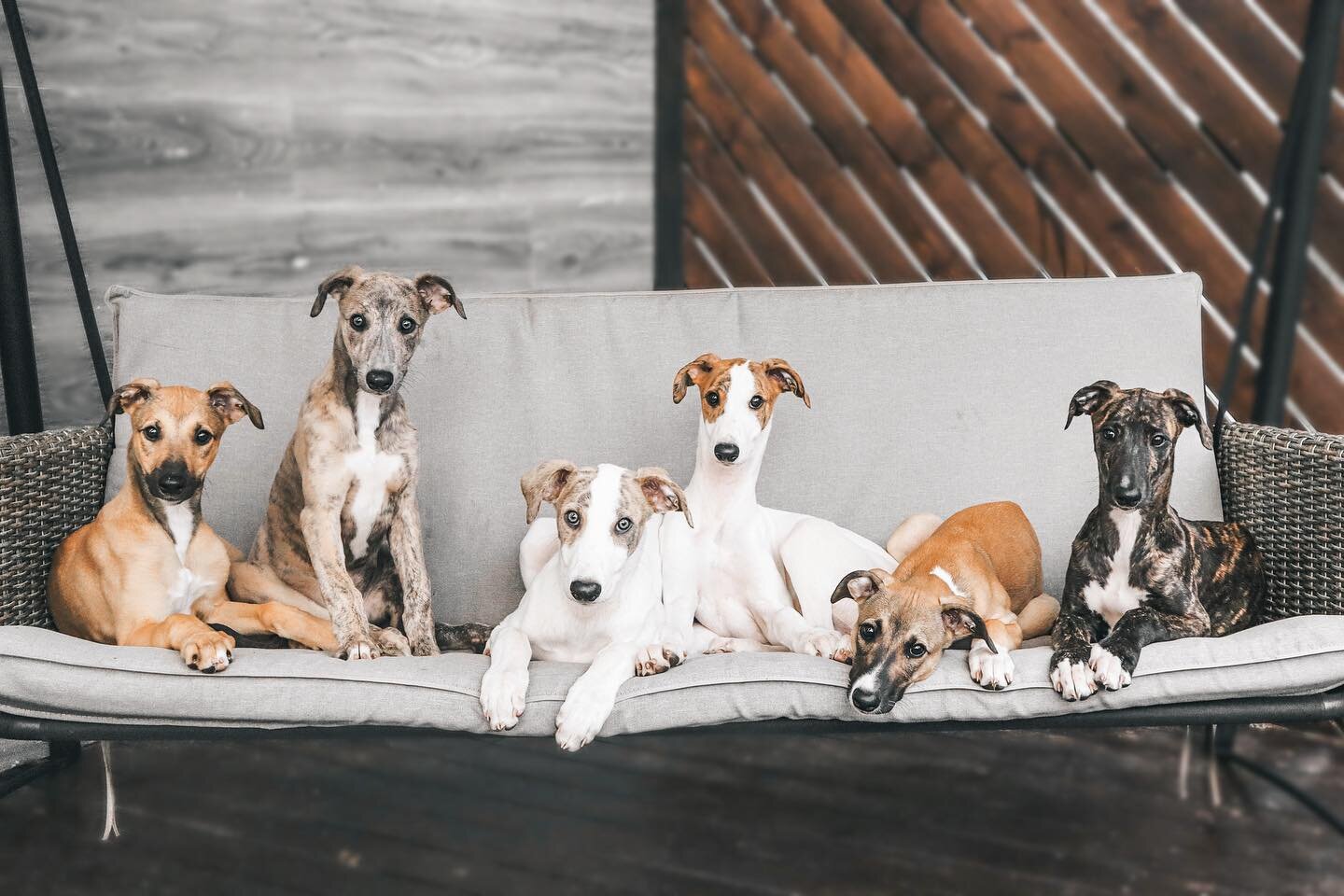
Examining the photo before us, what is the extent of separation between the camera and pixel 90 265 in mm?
3340

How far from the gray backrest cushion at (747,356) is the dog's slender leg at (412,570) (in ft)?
0.78

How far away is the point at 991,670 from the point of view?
1.98 meters

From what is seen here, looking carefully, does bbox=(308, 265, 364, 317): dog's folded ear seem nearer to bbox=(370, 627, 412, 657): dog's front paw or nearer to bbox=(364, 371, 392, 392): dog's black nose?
bbox=(364, 371, 392, 392): dog's black nose

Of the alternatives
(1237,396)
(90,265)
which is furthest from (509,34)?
(1237,396)

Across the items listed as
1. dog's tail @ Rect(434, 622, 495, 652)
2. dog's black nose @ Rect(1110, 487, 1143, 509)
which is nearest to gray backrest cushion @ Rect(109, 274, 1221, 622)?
dog's tail @ Rect(434, 622, 495, 652)

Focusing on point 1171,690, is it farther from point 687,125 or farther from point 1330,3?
point 687,125

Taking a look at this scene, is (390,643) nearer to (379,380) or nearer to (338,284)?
(379,380)

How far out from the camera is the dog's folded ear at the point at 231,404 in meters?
2.31

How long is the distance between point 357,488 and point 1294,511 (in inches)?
76.6

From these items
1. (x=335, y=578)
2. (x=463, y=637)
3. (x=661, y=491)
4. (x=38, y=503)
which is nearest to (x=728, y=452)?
(x=661, y=491)

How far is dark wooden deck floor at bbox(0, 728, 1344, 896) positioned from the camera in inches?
98.3

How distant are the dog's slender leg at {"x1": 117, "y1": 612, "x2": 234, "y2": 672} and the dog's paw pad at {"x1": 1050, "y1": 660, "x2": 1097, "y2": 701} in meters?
1.44

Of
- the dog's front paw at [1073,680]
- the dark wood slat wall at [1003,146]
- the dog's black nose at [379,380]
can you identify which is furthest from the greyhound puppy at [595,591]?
the dark wood slat wall at [1003,146]

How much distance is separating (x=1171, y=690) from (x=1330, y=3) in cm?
201
